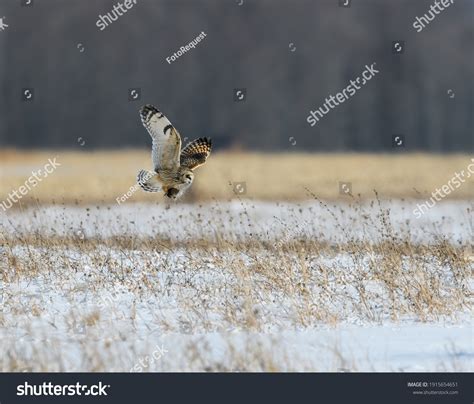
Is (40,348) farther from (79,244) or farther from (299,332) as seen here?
(79,244)

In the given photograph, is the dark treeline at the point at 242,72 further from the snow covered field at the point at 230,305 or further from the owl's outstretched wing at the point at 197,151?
the owl's outstretched wing at the point at 197,151

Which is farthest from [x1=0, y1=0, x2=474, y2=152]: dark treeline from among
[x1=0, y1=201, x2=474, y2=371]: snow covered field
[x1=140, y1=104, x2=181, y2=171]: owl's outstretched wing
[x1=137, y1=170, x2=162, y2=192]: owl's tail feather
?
[x1=140, y1=104, x2=181, y2=171]: owl's outstretched wing

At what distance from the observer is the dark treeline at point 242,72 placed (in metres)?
45.6

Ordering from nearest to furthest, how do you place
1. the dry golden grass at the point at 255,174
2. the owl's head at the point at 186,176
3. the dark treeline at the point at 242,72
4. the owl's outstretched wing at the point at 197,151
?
1. the owl's head at the point at 186,176
2. the owl's outstretched wing at the point at 197,151
3. the dry golden grass at the point at 255,174
4. the dark treeline at the point at 242,72

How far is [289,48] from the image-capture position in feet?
179

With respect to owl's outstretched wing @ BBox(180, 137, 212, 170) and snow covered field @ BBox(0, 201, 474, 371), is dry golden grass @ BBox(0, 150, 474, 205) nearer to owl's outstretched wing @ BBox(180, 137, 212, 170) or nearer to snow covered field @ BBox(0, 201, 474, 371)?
snow covered field @ BBox(0, 201, 474, 371)

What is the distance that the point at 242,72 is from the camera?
172ft

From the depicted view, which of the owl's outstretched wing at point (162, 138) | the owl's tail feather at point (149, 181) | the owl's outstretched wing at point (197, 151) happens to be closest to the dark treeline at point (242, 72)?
the owl's outstretched wing at point (197, 151)

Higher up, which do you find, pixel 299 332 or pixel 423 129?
pixel 423 129

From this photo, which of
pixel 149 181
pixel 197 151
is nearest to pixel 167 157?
pixel 149 181

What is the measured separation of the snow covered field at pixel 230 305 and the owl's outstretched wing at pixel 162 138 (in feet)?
4.01

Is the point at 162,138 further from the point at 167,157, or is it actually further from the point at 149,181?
the point at 149,181
